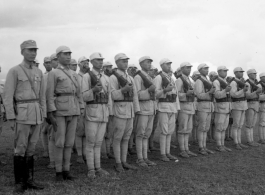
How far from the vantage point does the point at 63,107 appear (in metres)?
6.67

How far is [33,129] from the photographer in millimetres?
6273

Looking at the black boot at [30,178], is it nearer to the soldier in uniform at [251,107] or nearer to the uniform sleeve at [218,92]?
the uniform sleeve at [218,92]

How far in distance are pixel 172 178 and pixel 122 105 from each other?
6.65ft

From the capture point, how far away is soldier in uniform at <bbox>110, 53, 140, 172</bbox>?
7.77m

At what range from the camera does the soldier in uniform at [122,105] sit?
7.77 m

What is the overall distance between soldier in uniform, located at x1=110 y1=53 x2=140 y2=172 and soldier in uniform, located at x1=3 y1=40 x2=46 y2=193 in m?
2.02

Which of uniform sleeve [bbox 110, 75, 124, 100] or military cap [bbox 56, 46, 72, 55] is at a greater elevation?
military cap [bbox 56, 46, 72, 55]

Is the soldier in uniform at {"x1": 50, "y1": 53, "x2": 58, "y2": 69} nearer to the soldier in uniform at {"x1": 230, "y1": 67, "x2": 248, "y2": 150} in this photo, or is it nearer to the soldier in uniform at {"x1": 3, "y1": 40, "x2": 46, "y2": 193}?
the soldier in uniform at {"x1": 3, "y1": 40, "x2": 46, "y2": 193}

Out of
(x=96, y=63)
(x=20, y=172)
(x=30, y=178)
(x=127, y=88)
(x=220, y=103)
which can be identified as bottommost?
(x=30, y=178)

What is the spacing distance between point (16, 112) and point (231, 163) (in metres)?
5.85

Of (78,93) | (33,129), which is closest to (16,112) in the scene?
(33,129)

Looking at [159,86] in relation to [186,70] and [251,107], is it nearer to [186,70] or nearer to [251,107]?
[186,70]

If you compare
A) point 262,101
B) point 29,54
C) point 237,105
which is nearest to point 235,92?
point 237,105

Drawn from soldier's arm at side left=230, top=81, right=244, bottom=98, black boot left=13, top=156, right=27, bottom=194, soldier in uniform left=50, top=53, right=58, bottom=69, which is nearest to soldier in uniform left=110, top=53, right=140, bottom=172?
soldier in uniform left=50, top=53, right=58, bottom=69
